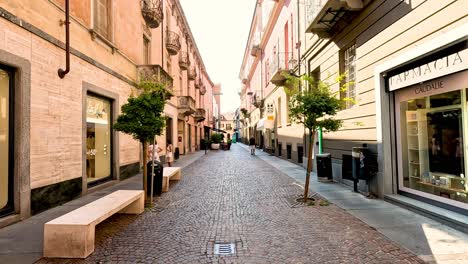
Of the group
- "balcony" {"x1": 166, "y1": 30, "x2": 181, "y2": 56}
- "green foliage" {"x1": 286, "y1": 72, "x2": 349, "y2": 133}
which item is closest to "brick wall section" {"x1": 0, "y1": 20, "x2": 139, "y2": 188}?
"green foliage" {"x1": 286, "y1": 72, "x2": 349, "y2": 133}

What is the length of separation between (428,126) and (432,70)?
1.40 m

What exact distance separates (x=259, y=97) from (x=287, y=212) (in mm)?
24999

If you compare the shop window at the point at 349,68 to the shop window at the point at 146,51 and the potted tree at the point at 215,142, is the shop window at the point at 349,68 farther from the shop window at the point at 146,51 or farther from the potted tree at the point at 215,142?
the potted tree at the point at 215,142

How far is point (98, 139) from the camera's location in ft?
33.8

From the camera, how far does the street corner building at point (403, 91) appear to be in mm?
5562

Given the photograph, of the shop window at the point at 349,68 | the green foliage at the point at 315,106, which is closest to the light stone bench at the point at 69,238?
the green foliage at the point at 315,106

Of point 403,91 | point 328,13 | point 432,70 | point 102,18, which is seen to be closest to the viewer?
point 432,70

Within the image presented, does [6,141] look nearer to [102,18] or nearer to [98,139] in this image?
[98,139]

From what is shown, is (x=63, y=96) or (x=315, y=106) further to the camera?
(x=63, y=96)

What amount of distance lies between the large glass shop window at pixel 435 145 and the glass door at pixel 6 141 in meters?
8.30

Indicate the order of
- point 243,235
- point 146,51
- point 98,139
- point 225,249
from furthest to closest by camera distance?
1. point 146,51
2. point 98,139
3. point 243,235
4. point 225,249

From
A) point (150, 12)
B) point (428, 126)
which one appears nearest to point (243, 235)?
point (428, 126)

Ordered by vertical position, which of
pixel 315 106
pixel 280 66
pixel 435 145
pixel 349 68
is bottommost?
pixel 435 145

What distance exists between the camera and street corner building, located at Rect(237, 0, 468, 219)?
5.56 metres
